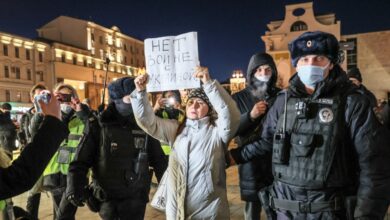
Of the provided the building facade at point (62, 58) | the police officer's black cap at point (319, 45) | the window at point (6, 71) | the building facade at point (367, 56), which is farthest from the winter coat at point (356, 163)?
the window at point (6, 71)

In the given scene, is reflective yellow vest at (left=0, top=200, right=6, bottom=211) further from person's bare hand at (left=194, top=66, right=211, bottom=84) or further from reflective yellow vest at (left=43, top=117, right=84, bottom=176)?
reflective yellow vest at (left=43, top=117, right=84, bottom=176)

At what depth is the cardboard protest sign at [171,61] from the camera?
355cm

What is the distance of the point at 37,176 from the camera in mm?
2145

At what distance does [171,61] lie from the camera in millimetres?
3680

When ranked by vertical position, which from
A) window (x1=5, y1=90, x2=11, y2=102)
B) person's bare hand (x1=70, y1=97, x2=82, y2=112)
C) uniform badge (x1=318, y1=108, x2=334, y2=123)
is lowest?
uniform badge (x1=318, y1=108, x2=334, y2=123)

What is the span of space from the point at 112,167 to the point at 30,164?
1.81 metres

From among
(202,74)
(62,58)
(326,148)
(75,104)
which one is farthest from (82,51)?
(326,148)

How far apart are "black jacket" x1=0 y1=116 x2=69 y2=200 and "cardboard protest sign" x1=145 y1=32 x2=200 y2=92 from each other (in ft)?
5.05

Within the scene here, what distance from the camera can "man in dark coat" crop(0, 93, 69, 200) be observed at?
6.84ft

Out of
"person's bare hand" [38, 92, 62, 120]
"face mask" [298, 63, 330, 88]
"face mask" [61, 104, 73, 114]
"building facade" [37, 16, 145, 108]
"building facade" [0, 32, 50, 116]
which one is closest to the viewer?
"person's bare hand" [38, 92, 62, 120]

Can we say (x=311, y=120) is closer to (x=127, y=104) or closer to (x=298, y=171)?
(x=298, y=171)

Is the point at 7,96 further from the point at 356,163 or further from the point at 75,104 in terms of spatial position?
the point at 356,163

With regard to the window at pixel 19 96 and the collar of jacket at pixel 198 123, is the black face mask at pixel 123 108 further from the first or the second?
the window at pixel 19 96

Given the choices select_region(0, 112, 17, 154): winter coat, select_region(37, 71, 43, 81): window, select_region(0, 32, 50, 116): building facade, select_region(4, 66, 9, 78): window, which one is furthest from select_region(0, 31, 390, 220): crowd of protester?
select_region(37, 71, 43, 81): window
